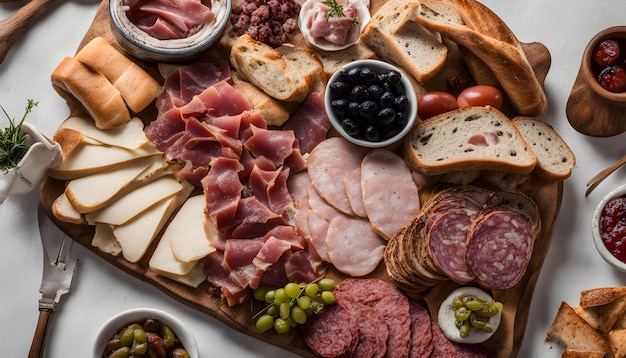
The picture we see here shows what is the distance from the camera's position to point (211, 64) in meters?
3.65

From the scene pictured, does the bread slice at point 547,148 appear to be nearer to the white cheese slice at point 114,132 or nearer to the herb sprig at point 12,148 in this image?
the white cheese slice at point 114,132

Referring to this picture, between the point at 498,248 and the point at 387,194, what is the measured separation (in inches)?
21.7

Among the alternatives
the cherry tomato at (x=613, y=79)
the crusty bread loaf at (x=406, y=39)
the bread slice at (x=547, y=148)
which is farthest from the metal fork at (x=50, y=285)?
the cherry tomato at (x=613, y=79)

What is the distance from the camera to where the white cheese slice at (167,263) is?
347 centimetres

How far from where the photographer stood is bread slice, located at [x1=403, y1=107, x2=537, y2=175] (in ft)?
11.3

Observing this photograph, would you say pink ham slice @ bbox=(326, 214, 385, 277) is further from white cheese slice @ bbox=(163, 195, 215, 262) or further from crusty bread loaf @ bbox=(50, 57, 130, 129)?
crusty bread loaf @ bbox=(50, 57, 130, 129)

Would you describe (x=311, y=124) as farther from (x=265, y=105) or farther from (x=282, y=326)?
(x=282, y=326)

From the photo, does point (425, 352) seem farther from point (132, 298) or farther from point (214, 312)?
point (132, 298)

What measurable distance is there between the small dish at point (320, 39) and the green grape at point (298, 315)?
122 cm

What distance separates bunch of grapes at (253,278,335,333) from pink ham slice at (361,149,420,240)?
358 millimetres

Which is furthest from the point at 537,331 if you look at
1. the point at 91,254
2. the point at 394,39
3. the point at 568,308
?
the point at 91,254

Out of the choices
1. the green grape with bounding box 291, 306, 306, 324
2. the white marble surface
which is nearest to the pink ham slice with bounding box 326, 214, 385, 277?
the green grape with bounding box 291, 306, 306, 324

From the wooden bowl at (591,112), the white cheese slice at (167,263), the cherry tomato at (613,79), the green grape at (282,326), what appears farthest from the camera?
Result: the wooden bowl at (591,112)

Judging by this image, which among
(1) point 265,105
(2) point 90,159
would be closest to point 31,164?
(2) point 90,159
